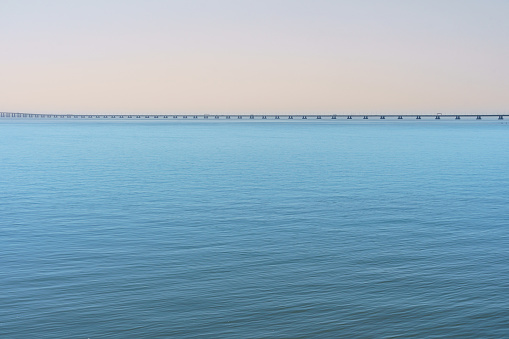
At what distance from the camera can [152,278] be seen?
61.1ft

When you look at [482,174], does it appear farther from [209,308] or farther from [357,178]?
[209,308]

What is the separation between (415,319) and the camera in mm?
15516

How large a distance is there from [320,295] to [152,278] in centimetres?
560

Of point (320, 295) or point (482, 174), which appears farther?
point (482, 174)

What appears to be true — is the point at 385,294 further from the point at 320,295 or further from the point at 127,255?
the point at 127,255

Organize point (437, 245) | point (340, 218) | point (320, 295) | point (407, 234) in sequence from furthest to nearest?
point (340, 218), point (407, 234), point (437, 245), point (320, 295)

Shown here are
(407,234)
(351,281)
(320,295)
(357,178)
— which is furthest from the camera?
(357,178)

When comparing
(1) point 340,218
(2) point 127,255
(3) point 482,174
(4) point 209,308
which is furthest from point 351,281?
(3) point 482,174

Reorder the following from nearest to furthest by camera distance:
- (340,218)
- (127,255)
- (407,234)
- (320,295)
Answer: (320,295) → (127,255) → (407,234) → (340,218)

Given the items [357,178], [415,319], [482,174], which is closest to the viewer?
[415,319]

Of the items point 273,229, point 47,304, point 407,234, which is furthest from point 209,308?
point 407,234

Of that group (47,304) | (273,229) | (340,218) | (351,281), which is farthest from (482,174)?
(47,304)

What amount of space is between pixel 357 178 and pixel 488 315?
3155 centimetres

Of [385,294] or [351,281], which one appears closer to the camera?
[385,294]
